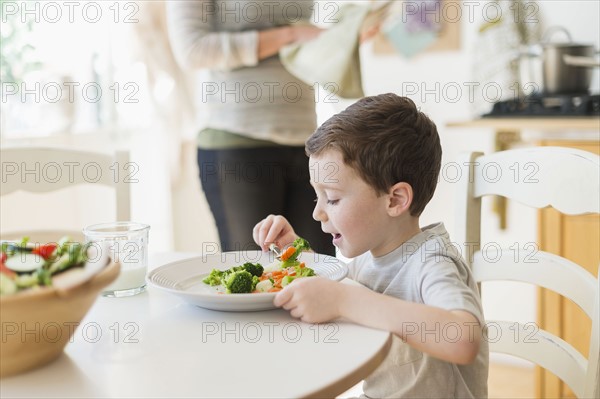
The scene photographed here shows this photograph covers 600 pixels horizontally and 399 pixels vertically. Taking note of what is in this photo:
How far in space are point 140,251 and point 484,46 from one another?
6.85ft

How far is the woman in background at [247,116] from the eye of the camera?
1821mm

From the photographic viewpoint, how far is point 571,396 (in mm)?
2166

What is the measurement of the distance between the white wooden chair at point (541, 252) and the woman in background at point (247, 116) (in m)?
0.54

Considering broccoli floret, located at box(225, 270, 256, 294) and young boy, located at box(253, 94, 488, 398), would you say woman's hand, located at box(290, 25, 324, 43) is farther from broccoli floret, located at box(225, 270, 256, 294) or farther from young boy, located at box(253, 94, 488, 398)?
broccoli floret, located at box(225, 270, 256, 294)

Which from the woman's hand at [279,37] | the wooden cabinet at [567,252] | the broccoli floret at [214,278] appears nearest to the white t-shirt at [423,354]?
the broccoli floret at [214,278]

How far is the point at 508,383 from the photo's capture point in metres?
2.73

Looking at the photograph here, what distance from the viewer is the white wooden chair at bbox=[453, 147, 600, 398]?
1127 millimetres

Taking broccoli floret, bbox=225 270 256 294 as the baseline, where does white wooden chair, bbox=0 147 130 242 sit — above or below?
above

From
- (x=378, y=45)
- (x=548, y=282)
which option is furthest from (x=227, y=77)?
(x=378, y=45)

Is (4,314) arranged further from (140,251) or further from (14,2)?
Result: (14,2)

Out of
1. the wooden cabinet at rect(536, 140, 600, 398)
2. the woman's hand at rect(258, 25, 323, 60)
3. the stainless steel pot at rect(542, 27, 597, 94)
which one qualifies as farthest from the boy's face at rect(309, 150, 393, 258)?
the stainless steel pot at rect(542, 27, 597, 94)

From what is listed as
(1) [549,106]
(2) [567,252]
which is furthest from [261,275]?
(1) [549,106]

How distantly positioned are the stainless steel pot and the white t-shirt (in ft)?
4.91

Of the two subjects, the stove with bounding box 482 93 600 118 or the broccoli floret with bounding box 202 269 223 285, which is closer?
the broccoli floret with bounding box 202 269 223 285
